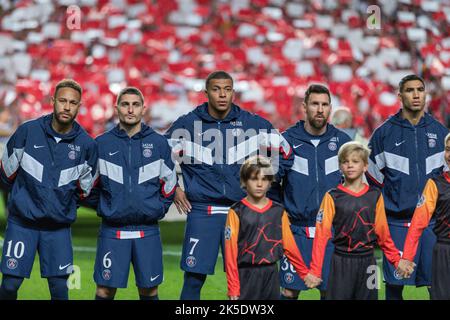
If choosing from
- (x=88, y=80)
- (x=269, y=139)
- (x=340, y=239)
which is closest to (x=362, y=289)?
(x=340, y=239)

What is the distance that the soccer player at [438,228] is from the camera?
4336mm

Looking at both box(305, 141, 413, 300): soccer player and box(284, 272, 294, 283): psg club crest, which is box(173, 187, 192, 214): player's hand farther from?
box(305, 141, 413, 300): soccer player

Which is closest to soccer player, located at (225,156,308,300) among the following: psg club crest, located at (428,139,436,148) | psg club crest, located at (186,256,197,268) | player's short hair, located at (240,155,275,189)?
player's short hair, located at (240,155,275,189)

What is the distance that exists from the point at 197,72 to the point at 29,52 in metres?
2.54

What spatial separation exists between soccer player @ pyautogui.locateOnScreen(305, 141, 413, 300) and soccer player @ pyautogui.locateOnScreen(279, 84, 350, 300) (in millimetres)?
713

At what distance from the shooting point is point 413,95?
5039mm

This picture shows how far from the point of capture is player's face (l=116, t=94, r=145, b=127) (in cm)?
478

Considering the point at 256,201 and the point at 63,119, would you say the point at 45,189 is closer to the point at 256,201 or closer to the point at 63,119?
the point at 63,119

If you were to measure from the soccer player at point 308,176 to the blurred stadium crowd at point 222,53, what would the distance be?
6.79 metres

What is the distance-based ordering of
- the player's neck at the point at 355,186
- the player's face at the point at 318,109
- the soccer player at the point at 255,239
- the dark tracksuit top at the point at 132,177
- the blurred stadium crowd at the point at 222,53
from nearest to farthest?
the soccer player at the point at 255,239 < the player's neck at the point at 355,186 < the dark tracksuit top at the point at 132,177 < the player's face at the point at 318,109 < the blurred stadium crowd at the point at 222,53

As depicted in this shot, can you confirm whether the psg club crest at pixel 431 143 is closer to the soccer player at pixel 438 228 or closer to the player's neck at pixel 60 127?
the soccer player at pixel 438 228

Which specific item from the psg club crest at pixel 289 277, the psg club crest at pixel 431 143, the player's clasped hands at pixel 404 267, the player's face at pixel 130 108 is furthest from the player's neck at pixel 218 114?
the player's clasped hands at pixel 404 267

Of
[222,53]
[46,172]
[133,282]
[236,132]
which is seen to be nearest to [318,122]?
[236,132]

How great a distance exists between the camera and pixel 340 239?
4.30 meters
